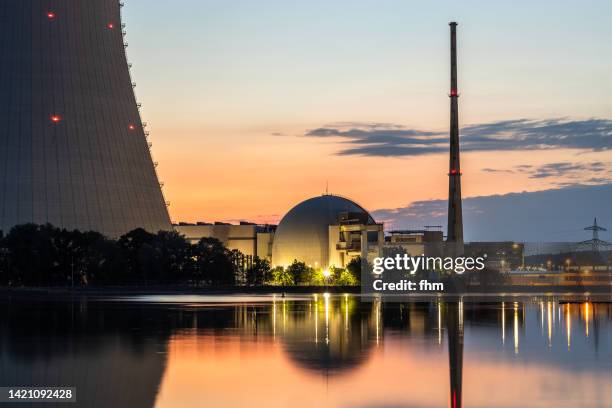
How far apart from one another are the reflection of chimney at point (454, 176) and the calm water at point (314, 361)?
206 feet

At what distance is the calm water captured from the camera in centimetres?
1784

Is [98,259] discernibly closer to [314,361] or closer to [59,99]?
[59,99]

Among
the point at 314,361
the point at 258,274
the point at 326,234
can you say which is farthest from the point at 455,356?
the point at 326,234

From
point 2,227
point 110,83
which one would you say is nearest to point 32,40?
point 110,83

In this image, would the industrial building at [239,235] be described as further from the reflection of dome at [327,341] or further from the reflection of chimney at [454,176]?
the reflection of dome at [327,341]

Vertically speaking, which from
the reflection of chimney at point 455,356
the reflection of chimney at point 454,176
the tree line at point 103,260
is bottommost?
the reflection of chimney at point 455,356

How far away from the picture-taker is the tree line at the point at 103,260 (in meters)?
97.5

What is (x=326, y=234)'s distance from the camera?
484 ft

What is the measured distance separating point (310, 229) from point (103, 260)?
2042 inches

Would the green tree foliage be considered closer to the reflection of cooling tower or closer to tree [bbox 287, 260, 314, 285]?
the reflection of cooling tower

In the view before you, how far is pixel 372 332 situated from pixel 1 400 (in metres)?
18.3

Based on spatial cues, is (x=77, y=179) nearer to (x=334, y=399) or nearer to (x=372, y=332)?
(x=372, y=332)

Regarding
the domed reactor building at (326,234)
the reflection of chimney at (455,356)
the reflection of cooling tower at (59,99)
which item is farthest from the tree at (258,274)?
the reflection of chimney at (455,356)

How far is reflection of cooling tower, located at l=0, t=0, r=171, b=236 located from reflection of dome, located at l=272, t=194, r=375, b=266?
5710 centimetres
